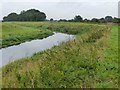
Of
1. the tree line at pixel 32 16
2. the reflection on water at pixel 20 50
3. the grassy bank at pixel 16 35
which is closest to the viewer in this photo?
the reflection on water at pixel 20 50

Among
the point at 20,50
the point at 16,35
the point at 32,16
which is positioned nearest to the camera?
the point at 20,50

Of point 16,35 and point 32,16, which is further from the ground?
point 32,16

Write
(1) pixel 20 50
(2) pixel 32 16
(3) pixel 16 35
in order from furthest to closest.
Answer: (2) pixel 32 16 < (3) pixel 16 35 < (1) pixel 20 50

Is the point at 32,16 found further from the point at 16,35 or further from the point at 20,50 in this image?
the point at 20,50

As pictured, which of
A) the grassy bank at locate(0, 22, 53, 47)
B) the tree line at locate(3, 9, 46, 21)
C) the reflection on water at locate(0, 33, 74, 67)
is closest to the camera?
the reflection on water at locate(0, 33, 74, 67)

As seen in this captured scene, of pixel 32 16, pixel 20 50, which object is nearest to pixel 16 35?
pixel 20 50

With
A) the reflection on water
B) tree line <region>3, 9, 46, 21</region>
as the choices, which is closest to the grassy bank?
the reflection on water

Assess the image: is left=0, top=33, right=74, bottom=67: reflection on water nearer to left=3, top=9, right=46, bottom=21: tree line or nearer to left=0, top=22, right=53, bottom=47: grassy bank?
left=0, top=22, right=53, bottom=47: grassy bank

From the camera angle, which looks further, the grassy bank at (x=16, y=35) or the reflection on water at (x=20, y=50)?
the grassy bank at (x=16, y=35)

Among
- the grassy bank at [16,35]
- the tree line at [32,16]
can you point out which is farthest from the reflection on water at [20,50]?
the tree line at [32,16]

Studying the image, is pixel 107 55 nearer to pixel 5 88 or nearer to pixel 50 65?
pixel 50 65

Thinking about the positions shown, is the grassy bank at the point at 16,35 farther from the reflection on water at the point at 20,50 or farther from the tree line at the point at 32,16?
the tree line at the point at 32,16

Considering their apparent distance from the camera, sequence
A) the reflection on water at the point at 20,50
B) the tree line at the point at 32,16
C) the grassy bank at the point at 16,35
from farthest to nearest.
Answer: the tree line at the point at 32,16 < the grassy bank at the point at 16,35 < the reflection on water at the point at 20,50

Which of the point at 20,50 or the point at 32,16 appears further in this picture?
the point at 32,16
